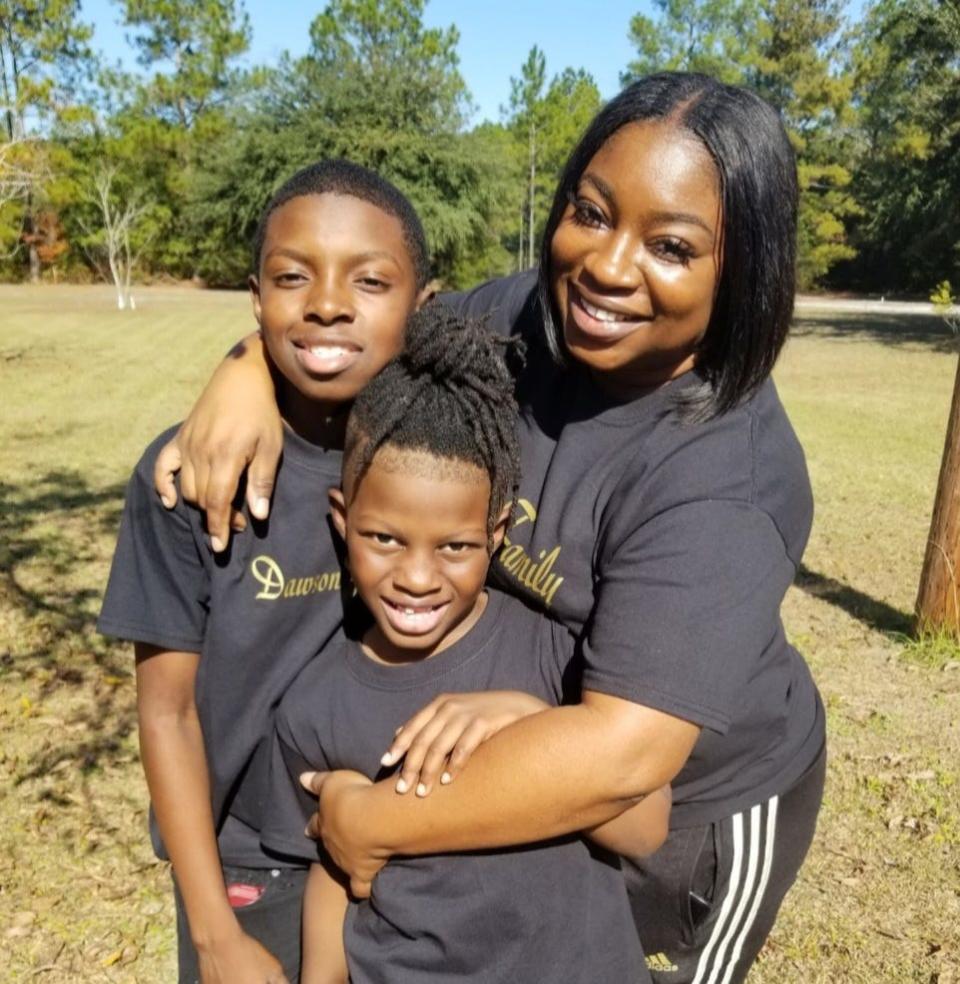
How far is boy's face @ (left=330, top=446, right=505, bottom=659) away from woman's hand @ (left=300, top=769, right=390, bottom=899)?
0.80 feet

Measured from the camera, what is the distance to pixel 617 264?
1670 millimetres

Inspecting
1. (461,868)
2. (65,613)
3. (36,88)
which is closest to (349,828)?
(461,868)

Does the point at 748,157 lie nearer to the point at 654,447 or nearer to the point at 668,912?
the point at 654,447

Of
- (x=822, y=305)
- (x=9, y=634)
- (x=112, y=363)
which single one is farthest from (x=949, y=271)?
(x=9, y=634)

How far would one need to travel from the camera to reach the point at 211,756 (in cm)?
194

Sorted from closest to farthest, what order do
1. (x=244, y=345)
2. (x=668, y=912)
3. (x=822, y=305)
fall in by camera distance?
(x=668, y=912) → (x=244, y=345) → (x=822, y=305)

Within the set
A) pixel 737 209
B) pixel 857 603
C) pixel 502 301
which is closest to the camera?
pixel 737 209

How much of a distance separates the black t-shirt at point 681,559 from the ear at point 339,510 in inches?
11.3

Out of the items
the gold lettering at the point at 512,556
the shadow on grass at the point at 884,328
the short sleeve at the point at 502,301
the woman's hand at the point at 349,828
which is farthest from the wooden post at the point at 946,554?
the shadow on grass at the point at 884,328

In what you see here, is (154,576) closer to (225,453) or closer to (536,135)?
(225,453)

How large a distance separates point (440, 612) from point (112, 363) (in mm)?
18407

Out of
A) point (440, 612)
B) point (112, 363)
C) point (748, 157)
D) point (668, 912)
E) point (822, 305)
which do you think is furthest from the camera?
point (822, 305)

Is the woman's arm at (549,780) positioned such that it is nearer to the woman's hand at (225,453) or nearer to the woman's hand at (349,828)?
the woman's hand at (349,828)

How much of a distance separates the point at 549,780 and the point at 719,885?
0.64 metres
